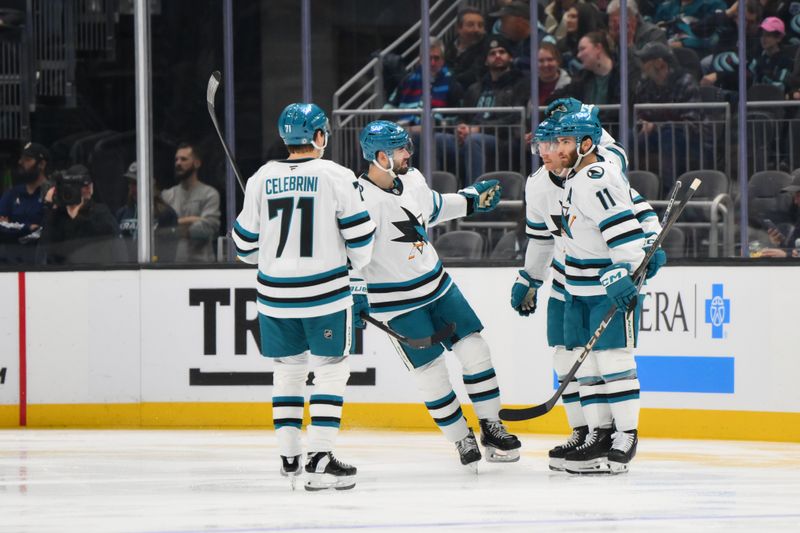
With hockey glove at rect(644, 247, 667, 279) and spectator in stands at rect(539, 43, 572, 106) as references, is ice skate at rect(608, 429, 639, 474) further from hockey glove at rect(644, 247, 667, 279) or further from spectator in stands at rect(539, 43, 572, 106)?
spectator in stands at rect(539, 43, 572, 106)

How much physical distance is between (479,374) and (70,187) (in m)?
2.84

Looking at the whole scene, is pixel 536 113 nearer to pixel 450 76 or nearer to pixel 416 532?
pixel 450 76

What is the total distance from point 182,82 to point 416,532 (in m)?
3.73

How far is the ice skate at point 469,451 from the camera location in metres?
5.09

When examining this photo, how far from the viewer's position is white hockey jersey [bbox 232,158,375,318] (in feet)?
15.3

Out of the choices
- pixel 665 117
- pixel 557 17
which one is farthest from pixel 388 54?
pixel 665 117

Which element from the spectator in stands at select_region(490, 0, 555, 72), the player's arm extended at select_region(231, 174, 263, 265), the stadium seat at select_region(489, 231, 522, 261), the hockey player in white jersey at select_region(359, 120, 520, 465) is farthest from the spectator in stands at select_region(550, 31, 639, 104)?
the player's arm extended at select_region(231, 174, 263, 265)

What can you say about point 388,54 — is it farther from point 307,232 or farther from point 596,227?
point 307,232

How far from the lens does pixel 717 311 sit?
6.10 m

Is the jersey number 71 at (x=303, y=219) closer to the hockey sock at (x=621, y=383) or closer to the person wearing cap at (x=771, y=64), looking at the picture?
the hockey sock at (x=621, y=383)

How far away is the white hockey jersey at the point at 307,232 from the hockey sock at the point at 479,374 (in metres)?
0.59

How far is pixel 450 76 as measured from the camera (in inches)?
284

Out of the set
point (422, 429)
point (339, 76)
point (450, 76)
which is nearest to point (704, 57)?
point (450, 76)

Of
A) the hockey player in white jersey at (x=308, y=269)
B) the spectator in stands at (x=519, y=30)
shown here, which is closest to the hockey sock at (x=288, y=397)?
the hockey player in white jersey at (x=308, y=269)
